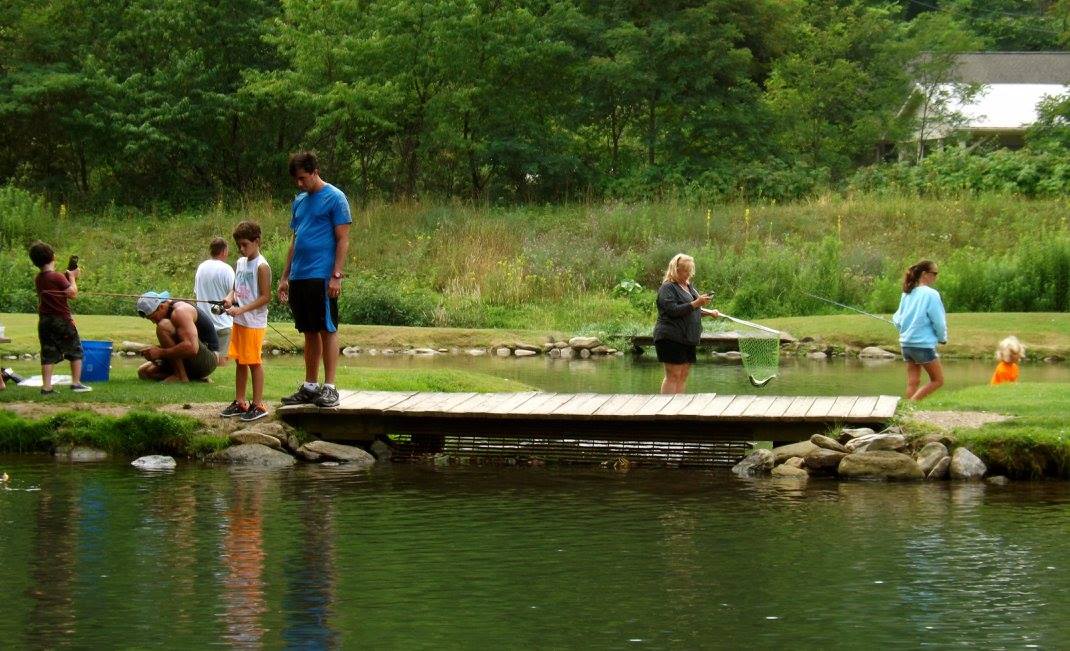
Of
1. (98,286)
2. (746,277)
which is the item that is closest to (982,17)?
(746,277)

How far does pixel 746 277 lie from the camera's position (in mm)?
28422

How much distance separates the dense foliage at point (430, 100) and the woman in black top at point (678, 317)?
71.2 feet

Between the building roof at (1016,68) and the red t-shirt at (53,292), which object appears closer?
the red t-shirt at (53,292)

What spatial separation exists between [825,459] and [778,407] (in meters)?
1.00

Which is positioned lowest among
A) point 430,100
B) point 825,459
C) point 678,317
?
point 825,459

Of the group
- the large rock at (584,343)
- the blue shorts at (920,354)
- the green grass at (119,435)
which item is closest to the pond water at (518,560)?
the green grass at (119,435)

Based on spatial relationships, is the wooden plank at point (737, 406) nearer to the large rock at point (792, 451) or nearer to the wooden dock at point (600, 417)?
the wooden dock at point (600, 417)

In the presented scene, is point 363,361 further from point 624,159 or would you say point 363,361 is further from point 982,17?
point 982,17

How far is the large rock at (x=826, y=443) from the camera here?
11.9 metres

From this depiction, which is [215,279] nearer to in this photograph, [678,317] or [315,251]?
[315,251]

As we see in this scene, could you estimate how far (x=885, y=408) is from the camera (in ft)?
41.3

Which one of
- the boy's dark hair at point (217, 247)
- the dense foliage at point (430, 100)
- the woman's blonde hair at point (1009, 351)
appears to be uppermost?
the dense foliage at point (430, 100)

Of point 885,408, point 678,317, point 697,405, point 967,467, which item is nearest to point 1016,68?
point 678,317

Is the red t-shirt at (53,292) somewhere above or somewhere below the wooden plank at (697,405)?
above
